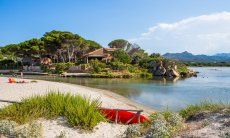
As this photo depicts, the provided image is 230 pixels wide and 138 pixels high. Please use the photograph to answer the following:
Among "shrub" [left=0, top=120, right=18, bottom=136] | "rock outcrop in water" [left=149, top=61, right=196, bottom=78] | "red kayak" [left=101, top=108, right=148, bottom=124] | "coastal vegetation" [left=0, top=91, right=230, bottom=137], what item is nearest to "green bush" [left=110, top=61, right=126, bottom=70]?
"rock outcrop in water" [left=149, top=61, right=196, bottom=78]

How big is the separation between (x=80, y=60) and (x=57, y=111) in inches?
3118

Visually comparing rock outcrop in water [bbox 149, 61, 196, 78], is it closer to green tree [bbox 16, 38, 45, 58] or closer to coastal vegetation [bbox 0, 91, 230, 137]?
green tree [bbox 16, 38, 45, 58]

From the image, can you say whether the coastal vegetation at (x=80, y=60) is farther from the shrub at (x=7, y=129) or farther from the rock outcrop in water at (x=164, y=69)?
the shrub at (x=7, y=129)

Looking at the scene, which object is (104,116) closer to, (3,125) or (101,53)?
(3,125)

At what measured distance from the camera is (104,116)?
1464cm

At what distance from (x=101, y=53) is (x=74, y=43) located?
7.62m

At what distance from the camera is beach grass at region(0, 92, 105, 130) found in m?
13.4

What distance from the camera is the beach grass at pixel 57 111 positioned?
1338cm

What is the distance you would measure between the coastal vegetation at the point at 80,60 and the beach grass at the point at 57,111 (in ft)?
201

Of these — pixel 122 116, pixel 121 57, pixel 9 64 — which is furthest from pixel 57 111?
pixel 9 64

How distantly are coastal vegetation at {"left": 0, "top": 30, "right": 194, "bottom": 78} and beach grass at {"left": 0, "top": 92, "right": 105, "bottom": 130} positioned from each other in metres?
61.4

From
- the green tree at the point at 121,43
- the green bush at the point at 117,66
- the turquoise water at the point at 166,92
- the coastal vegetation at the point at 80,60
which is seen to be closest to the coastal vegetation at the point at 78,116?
the turquoise water at the point at 166,92

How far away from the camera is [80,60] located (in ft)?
305

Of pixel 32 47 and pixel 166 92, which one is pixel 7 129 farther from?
pixel 32 47
